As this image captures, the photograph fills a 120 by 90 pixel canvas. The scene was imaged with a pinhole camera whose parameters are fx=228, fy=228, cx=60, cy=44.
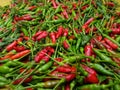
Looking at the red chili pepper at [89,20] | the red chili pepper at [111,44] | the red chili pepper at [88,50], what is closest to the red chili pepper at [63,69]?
the red chili pepper at [88,50]

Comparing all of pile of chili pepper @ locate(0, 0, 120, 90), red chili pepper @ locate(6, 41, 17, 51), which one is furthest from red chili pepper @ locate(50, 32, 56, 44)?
red chili pepper @ locate(6, 41, 17, 51)

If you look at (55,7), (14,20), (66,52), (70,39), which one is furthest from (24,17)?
(66,52)

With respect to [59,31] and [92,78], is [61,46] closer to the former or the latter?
[59,31]

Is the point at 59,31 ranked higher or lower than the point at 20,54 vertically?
higher

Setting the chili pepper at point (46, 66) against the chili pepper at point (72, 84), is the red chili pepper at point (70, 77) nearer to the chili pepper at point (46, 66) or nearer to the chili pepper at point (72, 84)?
the chili pepper at point (72, 84)

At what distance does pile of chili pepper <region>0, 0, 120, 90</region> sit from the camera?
227 centimetres

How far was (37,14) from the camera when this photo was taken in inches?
155

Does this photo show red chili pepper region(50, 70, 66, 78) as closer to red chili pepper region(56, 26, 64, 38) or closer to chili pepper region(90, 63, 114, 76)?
chili pepper region(90, 63, 114, 76)

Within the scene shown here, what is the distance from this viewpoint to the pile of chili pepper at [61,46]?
227cm

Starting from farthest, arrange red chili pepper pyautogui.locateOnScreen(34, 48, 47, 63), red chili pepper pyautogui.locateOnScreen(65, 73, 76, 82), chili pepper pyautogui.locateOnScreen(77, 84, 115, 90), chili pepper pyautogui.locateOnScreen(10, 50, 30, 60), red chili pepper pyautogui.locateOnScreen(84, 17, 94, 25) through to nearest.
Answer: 1. red chili pepper pyautogui.locateOnScreen(84, 17, 94, 25)
2. chili pepper pyautogui.locateOnScreen(10, 50, 30, 60)
3. red chili pepper pyautogui.locateOnScreen(34, 48, 47, 63)
4. red chili pepper pyautogui.locateOnScreen(65, 73, 76, 82)
5. chili pepper pyautogui.locateOnScreen(77, 84, 115, 90)

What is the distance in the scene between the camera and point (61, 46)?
9.37ft

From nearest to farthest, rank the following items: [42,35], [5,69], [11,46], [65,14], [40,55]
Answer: [5,69], [40,55], [11,46], [42,35], [65,14]

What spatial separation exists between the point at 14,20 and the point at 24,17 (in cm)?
17

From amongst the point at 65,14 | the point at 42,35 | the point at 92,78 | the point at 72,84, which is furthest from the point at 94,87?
the point at 65,14
